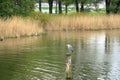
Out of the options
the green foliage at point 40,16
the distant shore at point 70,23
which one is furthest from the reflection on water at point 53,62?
the green foliage at point 40,16

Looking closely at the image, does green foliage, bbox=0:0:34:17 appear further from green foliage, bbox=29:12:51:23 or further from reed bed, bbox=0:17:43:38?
reed bed, bbox=0:17:43:38

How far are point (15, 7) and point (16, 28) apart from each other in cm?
757

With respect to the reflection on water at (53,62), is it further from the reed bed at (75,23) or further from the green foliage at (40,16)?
the reed bed at (75,23)

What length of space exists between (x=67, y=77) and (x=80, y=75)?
3.48 feet

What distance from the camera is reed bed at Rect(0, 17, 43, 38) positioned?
1380 inches

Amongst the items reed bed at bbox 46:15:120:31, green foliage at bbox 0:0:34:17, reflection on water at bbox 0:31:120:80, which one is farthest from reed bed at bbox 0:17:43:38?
reed bed at bbox 46:15:120:31

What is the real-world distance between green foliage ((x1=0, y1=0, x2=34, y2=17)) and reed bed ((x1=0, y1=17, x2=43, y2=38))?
10.6ft

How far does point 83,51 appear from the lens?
1033 inches

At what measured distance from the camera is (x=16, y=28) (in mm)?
36219

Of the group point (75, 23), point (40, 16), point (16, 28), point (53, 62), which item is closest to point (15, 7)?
point (40, 16)

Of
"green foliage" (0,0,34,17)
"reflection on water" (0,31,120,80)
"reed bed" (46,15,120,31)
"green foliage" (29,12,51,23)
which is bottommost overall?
"reflection on water" (0,31,120,80)

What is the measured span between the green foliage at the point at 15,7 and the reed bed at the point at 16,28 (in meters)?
3.24

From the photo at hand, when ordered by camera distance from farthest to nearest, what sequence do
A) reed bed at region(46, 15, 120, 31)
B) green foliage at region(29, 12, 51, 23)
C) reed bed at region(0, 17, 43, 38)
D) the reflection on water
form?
1. reed bed at region(46, 15, 120, 31)
2. green foliage at region(29, 12, 51, 23)
3. reed bed at region(0, 17, 43, 38)
4. the reflection on water

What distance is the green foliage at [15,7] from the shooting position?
41.7 m
